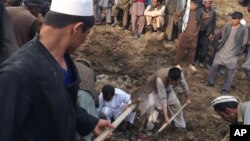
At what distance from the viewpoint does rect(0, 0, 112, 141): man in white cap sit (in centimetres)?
197

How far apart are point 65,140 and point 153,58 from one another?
7.61 meters

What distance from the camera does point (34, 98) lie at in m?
2.06

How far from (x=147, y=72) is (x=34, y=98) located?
7.09 meters

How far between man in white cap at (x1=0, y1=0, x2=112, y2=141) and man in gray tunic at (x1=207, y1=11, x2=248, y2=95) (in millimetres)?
6248

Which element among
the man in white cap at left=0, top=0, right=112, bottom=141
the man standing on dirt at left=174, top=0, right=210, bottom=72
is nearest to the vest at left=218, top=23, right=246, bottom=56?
the man standing on dirt at left=174, top=0, right=210, bottom=72

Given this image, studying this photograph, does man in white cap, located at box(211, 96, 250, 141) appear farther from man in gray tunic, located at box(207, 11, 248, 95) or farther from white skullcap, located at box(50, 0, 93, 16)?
man in gray tunic, located at box(207, 11, 248, 95)

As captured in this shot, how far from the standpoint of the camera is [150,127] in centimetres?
673

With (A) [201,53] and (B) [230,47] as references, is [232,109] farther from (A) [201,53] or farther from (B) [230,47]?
(A) [201,53]

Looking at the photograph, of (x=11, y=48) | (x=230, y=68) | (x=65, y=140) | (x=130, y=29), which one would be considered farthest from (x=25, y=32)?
(x=130, y=29)

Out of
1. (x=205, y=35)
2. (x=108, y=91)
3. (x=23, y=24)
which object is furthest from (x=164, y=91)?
(x=205, y=35)

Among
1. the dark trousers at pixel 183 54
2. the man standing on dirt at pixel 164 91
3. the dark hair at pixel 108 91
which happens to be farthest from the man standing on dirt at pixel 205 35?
the dark hair at pixel 108 91

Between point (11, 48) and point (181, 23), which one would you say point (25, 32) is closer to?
point (11, 48)

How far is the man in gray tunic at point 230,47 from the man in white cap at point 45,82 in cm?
625

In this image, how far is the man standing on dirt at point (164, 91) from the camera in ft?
20.1
